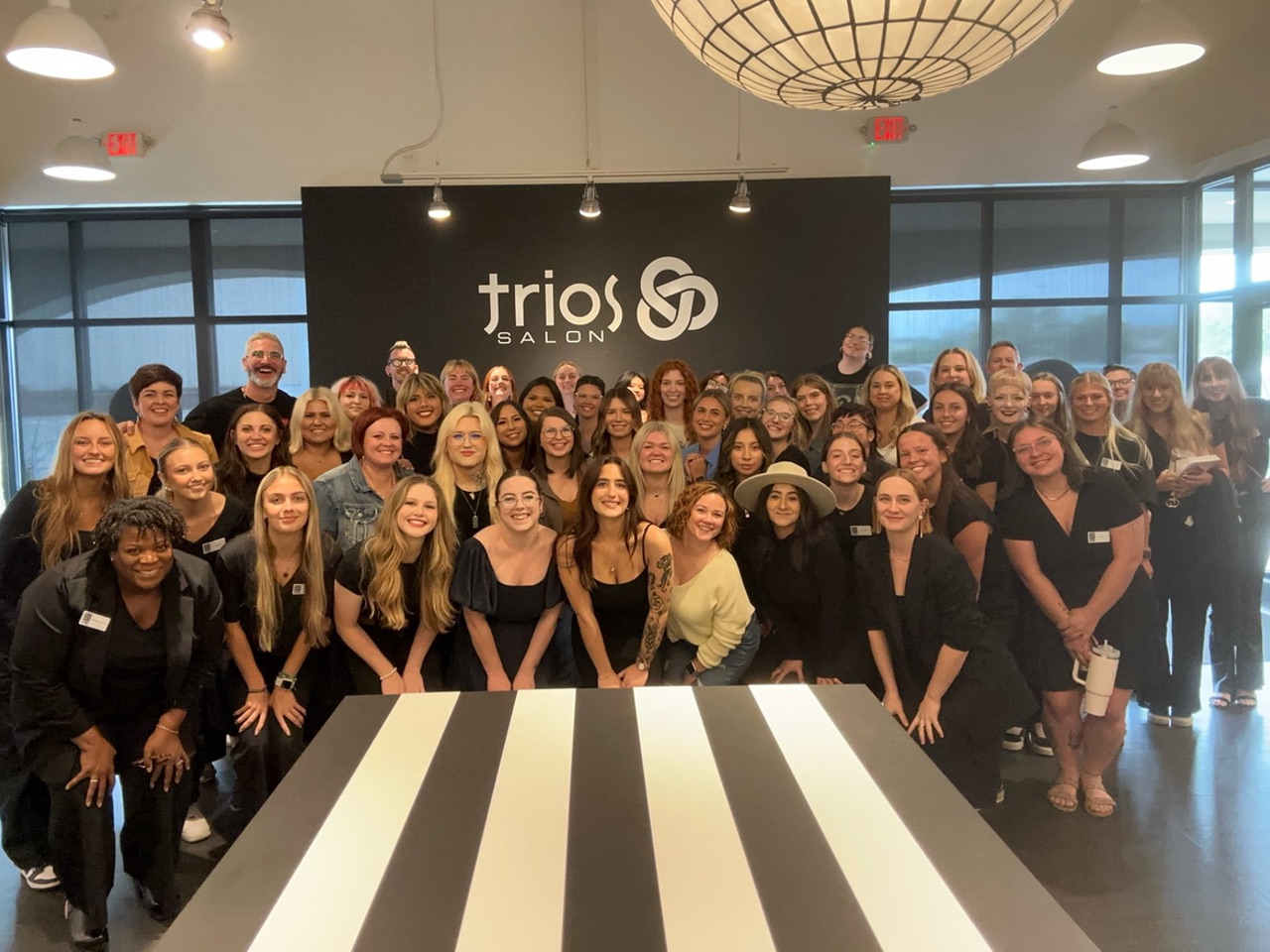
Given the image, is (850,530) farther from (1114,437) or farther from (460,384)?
(460,384)

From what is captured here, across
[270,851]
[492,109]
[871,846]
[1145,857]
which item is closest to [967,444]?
[1145,857]

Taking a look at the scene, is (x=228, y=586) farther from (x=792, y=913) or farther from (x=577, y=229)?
(x=577, y=229)

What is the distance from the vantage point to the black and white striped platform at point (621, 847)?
1.25 metres

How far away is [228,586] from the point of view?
116 inches

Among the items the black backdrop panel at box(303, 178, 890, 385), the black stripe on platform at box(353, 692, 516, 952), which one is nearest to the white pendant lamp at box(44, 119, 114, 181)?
the black backdrop panel at box(303, 178, 890, 385)

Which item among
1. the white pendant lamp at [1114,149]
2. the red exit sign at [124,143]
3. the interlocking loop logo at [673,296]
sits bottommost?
the interlocking loop logo at [673,296]

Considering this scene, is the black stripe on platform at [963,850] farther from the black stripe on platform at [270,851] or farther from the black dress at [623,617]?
the black dress at [623,617]

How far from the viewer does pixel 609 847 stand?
1474 millimetres

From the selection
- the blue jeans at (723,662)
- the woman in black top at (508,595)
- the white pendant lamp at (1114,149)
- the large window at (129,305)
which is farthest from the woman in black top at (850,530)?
the large window at (129,305)

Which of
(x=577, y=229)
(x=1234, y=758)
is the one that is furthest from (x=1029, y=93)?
(x=1234, y=758)

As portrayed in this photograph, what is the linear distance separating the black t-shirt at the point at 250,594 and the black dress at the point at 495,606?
1.63 ft

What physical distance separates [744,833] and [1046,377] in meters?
3.21

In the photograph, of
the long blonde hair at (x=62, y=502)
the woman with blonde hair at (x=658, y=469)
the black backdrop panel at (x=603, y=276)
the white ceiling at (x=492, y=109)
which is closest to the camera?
Answer: the long blonde hair at (x=62, y=502)

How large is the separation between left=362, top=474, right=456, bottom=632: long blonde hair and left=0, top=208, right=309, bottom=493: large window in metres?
4.95
